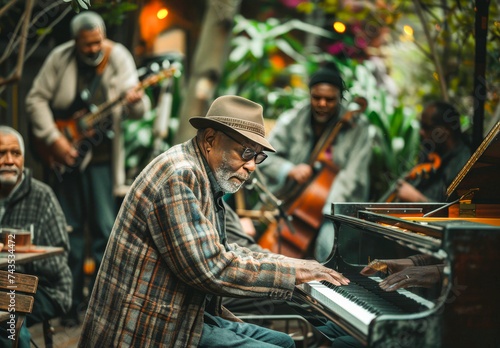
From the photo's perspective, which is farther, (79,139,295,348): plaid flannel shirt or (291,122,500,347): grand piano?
(79,139,295,348): plaid flannel shirt

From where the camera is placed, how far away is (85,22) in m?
5.36

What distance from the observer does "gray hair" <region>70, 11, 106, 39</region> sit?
17.5ft

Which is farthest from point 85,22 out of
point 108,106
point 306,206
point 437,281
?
point 437,281

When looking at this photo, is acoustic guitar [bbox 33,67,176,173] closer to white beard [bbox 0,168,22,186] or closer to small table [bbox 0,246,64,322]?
white beard [bbox 0,168,22,186]

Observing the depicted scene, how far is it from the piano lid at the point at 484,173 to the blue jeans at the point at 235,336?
3.73 ft

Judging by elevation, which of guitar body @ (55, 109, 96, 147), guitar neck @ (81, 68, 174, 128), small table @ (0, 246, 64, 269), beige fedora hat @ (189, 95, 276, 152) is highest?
guitar neck @ (81, 68, 174, 128)

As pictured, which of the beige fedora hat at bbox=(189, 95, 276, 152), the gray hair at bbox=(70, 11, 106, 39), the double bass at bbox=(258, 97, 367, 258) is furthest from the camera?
the gray hair at bbox=(70, 11, 106, 39)

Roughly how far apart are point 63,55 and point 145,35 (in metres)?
1.24

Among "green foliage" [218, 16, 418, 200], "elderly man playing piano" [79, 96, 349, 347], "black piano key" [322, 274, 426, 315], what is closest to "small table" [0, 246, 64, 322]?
"elderly man playing piano" [79, 96, 349, 347]

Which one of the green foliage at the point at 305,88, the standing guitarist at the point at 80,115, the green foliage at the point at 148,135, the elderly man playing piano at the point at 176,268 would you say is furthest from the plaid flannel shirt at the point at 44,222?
the green foliage at the point at 305,88

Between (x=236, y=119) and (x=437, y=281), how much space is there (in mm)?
1056

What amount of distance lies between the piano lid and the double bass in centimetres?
177

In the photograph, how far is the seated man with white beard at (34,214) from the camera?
3670 mm

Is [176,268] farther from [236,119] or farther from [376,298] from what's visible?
[376,298]
